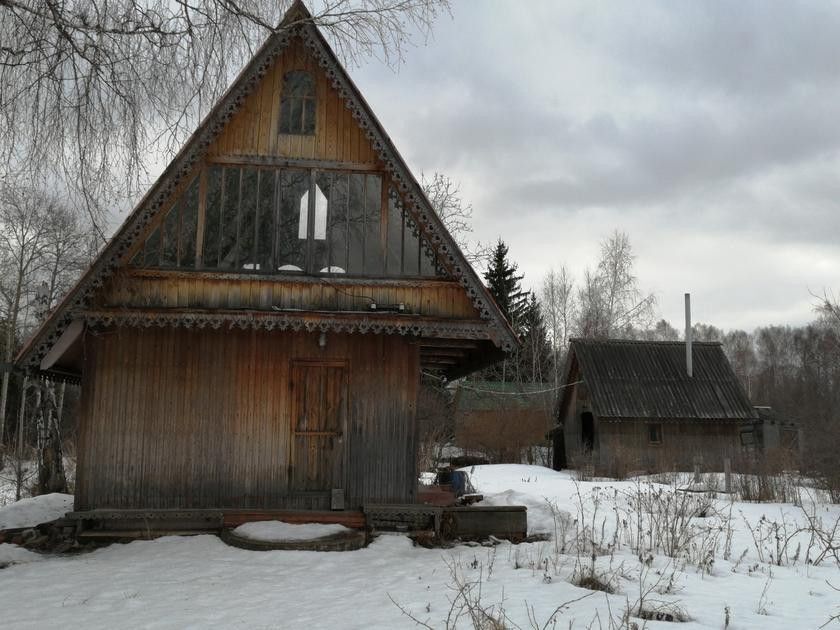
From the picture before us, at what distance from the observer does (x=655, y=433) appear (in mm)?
29391

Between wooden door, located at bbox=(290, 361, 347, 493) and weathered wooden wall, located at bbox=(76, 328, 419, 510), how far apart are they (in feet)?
0.41

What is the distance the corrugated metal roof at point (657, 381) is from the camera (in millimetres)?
29031

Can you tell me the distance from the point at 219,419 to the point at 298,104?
219 inches

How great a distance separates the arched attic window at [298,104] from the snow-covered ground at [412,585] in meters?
6.95

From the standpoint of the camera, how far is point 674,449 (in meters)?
29.1

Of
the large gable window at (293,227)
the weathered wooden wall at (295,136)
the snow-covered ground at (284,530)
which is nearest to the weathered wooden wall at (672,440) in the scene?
the large gable window at (293,227)

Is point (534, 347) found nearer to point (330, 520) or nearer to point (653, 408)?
point (653, 408)

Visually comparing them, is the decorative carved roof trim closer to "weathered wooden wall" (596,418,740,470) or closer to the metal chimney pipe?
"weathered wooden wall" (596,418,740,470)

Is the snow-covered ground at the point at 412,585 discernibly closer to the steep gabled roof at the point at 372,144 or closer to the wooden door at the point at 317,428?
the wooden door at the point at 317,428

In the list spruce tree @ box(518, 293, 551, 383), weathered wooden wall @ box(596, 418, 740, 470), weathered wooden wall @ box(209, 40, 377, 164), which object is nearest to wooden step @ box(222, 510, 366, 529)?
weathered wooden wall @ box(209, 40, 377, 164)

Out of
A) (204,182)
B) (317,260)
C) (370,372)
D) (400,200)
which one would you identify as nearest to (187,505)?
(370,372)

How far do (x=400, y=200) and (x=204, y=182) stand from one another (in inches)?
130

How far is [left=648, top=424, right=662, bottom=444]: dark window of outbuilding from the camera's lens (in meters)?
29.3

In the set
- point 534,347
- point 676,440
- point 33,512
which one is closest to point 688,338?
point 676,440
